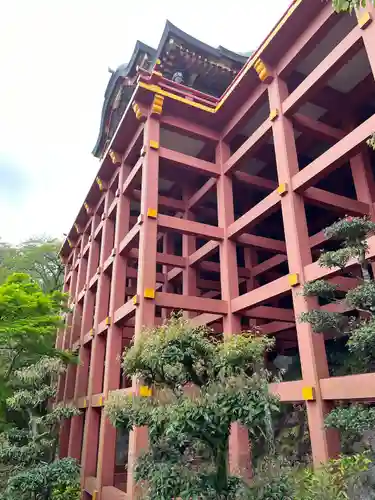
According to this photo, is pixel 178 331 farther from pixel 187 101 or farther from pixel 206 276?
pixel 206 276

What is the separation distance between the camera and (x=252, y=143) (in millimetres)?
11320

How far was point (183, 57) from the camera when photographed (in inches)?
545

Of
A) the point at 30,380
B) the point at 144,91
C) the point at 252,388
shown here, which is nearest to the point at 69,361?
the point at 30,380

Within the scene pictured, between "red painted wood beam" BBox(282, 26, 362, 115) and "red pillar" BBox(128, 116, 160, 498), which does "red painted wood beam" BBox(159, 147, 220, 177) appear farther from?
"red painted wood beam" BBox(282, 26, 362, 115)

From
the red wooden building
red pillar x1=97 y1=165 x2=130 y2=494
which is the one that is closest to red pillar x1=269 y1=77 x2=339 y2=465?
the red wooden building

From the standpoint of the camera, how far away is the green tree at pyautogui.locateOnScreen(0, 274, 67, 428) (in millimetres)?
12484

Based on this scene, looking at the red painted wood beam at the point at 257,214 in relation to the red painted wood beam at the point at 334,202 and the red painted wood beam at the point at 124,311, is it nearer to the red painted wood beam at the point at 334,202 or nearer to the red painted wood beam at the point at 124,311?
the red painted wood beam at the point at 334,202

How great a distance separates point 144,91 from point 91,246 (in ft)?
27.2

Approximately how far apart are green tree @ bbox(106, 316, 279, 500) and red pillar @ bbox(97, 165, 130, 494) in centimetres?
355

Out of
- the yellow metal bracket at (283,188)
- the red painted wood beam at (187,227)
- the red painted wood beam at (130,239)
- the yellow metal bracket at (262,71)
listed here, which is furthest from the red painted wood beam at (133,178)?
the yellow metal bracket at (283,188)

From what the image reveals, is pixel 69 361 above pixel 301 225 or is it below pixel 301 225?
below

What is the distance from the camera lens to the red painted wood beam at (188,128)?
41.0 ft

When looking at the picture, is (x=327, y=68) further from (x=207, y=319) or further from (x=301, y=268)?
(x=207, y=319)

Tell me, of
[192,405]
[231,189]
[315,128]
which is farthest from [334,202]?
[192,405]
